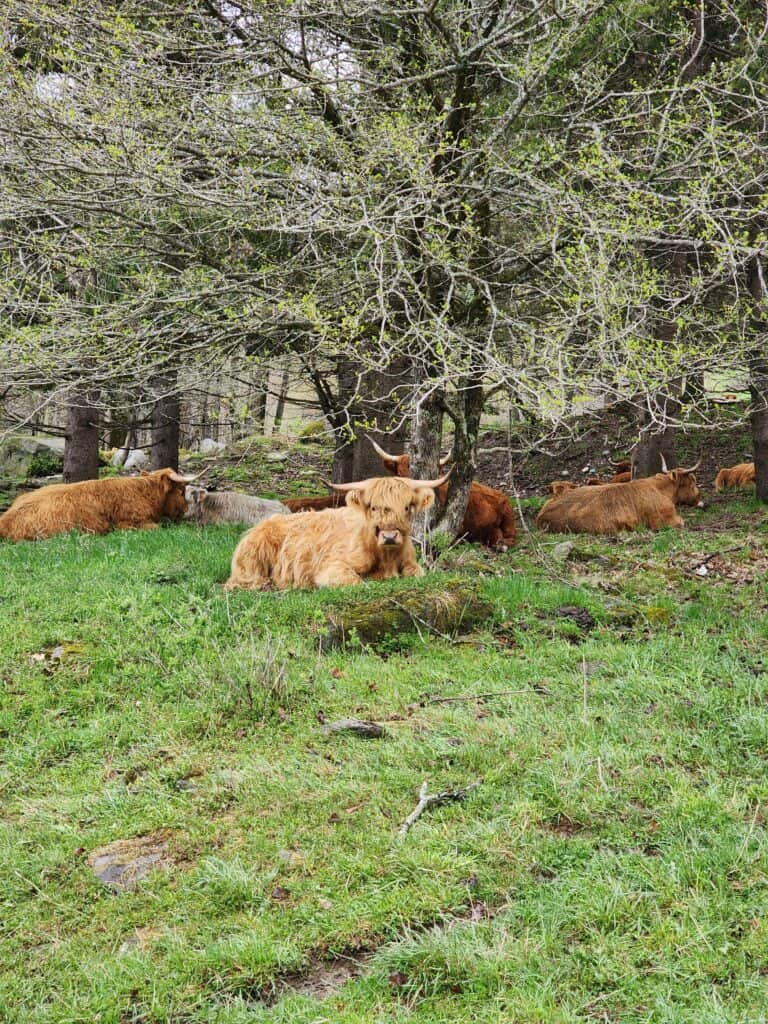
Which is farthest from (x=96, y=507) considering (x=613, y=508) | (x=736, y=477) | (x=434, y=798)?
(x=736, y=477)

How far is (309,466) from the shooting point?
69.4ft

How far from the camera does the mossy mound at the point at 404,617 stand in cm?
696

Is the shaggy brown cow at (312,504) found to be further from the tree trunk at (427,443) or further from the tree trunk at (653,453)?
the tree trunk at (653,453)

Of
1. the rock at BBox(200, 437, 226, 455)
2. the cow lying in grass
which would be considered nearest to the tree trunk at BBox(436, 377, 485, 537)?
the cow lying in grass

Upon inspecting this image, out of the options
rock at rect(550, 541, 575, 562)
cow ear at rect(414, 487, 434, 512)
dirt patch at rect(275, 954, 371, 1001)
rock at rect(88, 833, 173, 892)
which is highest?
cow ear at rect(414, 487, 434, 512)

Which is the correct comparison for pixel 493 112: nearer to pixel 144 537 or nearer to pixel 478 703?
pixel 144 537

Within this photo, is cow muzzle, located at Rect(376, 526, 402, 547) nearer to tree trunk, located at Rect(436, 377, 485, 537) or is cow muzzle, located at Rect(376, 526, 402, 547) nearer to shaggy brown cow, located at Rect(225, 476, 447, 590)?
shaggy brown cow, located at Rect(225, 476, 447, 590)

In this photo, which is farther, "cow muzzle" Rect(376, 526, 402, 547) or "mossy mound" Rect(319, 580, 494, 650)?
"cow muzzle" Rect(376, 526, 402, 547)

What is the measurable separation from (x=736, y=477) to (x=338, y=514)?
10.1 m

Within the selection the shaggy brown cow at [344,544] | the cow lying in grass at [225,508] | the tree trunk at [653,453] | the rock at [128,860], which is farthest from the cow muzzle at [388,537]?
the tree trunk at [653,453]

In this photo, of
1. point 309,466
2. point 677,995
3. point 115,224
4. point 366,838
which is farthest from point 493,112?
point 309,466

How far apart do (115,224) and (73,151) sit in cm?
118

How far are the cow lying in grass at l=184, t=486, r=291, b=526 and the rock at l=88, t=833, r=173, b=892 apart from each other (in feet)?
31.3

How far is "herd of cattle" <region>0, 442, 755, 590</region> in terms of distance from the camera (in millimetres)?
8648
